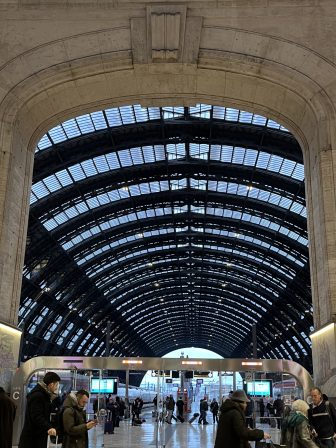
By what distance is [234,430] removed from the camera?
20.5 feet

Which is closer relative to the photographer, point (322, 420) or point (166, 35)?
point (322, 420)

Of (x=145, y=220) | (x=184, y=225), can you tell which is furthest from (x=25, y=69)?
(x=184, y=225)

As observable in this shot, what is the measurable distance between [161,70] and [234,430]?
11.6m

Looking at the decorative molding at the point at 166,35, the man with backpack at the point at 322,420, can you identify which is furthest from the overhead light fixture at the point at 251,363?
the decorative molding at the point at 166,35

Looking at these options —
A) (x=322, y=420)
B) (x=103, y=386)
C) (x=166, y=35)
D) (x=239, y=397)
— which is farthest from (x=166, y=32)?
(x=103, y=386)

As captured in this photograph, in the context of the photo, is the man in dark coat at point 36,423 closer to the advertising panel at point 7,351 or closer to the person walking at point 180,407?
the advertising panel at point 7,351

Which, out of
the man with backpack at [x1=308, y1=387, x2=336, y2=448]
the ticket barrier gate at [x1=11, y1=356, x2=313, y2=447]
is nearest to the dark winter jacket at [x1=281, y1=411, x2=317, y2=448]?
the man with backpack at [x1=308, y1=387, x2=336, y2=448]

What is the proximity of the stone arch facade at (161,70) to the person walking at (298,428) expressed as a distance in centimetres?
578

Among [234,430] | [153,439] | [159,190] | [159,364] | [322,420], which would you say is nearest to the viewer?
[234,430]

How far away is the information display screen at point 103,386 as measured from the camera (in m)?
19.8

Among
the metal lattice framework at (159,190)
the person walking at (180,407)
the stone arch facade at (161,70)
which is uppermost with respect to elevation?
the metal lattice framework at (159,190)

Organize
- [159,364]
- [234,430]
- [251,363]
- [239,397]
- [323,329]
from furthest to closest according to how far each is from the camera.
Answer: [159,364]
[251,363]
[323,329]
[239,397]
[234,430]

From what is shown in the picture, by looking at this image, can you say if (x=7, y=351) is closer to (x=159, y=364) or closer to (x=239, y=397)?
(x=159, y=364)

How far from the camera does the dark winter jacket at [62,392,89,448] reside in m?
7.24
